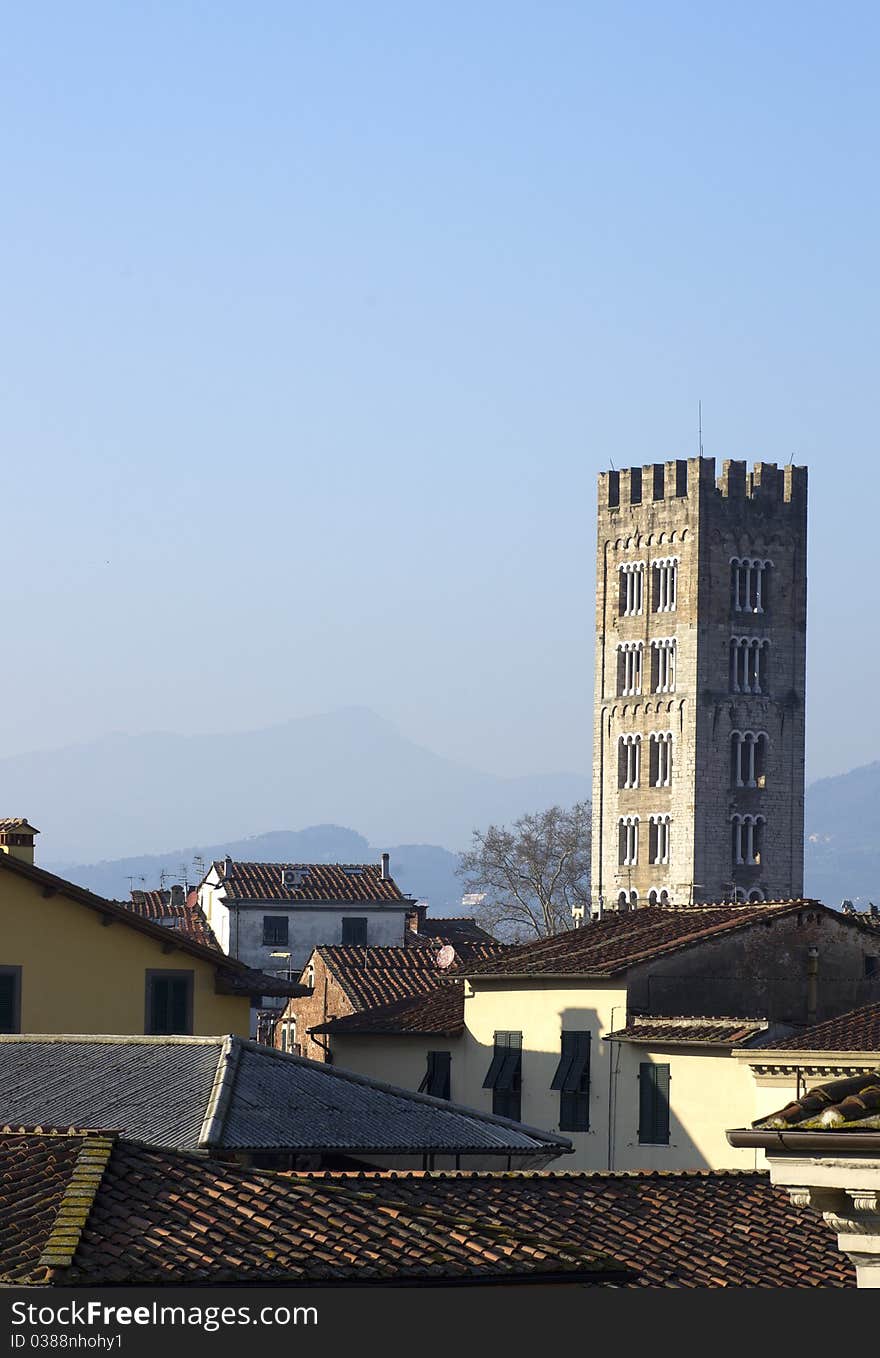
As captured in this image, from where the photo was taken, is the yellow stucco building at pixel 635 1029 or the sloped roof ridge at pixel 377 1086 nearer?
the sloped roof ridge at pixel 377 1086

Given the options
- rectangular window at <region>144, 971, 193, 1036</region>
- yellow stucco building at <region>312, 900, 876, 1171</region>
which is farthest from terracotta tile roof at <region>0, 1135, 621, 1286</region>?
yellow stucco building at <region>312, 900, 876, 1171</region>

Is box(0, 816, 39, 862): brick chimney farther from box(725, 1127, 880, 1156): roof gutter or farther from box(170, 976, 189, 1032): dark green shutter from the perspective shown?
box(725, 1127, 880, 1156): roof gutter

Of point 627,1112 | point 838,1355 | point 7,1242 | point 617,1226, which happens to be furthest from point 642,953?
point 838,1355

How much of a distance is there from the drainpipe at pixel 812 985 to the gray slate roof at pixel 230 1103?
14689 millimetres

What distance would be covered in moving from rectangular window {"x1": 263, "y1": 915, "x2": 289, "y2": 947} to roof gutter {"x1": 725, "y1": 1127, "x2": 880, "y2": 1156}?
80359 millimetres

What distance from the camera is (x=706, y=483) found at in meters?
142

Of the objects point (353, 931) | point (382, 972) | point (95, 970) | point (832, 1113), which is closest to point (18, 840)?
point (95, 970)

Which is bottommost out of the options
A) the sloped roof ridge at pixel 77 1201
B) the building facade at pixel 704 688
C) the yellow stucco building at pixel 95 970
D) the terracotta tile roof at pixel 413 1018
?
the terracotta tile roof at pixel 413 1018

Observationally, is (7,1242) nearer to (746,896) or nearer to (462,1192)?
(462,1192)

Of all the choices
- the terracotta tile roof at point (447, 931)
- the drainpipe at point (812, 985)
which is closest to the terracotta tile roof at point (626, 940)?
the drainpipe at point (812, 985)

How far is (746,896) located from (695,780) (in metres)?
6.63

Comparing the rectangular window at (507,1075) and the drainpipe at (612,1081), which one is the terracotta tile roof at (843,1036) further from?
the rectangular window at (507,1075)

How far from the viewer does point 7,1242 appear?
17.7 meters

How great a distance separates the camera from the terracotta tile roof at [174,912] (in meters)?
95.8
